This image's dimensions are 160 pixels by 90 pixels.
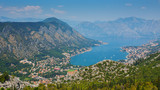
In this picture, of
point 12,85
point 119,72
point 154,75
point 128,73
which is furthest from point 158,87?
point 12,85

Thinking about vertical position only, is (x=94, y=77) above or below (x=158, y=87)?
below

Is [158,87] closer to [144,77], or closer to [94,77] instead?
[144,77]

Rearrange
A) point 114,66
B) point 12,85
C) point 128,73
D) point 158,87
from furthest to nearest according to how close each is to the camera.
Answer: point 114,66, point 128,73, point 12,85, point 158,87

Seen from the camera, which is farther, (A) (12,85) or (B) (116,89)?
(A) (12,85)

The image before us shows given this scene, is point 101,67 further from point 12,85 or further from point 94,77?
point 12,85

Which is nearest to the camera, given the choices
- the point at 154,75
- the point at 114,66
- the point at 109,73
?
the point at 154,75

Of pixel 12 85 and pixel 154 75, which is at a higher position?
pixel 154 75

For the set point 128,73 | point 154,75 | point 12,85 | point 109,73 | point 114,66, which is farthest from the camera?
point 114,66

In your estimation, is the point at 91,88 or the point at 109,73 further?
→ the point at 109,73

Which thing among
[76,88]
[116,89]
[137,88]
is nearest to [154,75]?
[137,88]
